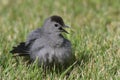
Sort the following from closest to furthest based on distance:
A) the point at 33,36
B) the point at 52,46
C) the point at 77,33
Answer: the point at 52,46 → the point at 33,36 → the point at 77,33

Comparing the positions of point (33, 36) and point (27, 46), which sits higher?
point (33, 36)

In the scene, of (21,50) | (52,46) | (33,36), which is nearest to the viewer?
(52,46)

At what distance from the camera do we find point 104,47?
7109 millimetres

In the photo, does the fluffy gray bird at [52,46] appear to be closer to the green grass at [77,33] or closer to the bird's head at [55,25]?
the bird's head at [55,25]

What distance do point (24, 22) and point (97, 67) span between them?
116 inches

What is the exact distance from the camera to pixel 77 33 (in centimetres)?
782

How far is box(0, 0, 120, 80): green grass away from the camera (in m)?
6.21

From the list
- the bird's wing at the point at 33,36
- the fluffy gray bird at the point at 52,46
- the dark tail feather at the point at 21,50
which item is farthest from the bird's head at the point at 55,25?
the dark tail feather at the point at 21,50

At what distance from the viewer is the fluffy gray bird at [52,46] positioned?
6270 millimetres

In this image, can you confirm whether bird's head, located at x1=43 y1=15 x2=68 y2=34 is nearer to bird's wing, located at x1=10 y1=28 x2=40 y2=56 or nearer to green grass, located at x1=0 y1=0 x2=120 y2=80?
bird's wing, located at x1=10 y1=28 x2=40 y2=56

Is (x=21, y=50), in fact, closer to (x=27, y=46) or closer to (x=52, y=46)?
(x=27, y=46)

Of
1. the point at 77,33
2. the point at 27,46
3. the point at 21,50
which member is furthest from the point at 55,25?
the point at 77,33

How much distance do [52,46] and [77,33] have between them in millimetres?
1561

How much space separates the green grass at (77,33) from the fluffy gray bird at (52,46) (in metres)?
0.15
